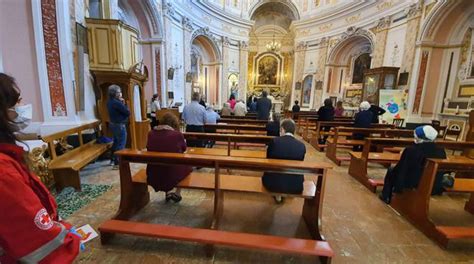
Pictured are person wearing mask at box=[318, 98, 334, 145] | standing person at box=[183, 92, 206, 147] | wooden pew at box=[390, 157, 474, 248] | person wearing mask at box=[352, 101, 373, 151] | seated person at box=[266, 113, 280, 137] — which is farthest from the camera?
person wearing mask at box=[318, 98, 334, 145]

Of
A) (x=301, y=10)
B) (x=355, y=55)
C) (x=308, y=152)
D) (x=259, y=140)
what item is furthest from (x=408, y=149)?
(x=301, y=10)

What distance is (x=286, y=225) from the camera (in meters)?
2.44

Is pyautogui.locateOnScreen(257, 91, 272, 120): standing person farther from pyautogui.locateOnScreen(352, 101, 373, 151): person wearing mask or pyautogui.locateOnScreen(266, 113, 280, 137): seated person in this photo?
pyautogui.locateOnScreen(352, 101, 373, 151): person wearing mask

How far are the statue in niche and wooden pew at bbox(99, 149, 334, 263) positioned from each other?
51.2ft

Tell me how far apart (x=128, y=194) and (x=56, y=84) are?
2.77 m

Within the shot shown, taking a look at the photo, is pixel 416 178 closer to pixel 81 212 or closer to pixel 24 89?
pixel 81 212

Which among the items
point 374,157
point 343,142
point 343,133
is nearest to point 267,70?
point 343,133

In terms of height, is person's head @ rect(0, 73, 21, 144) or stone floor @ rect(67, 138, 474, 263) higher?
person's head @ rect(0, 73, 21, 144)

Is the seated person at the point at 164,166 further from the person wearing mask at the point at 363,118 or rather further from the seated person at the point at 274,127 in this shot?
the person wearing mask at the point at 363,118

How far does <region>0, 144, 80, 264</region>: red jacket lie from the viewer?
2.51 ft

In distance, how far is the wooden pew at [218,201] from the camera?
1.73 metres

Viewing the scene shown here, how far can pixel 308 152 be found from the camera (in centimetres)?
560

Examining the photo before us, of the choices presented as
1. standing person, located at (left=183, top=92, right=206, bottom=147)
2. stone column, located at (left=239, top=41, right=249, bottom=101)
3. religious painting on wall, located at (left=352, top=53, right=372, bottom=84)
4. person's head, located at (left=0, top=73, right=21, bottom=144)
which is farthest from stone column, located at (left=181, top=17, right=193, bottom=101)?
person's head, located at (left=0, top=73, right=21, bottom=144)

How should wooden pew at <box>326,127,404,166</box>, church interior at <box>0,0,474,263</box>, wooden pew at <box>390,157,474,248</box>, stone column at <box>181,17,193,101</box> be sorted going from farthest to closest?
stone column at <box>181,17,193,101</box>, wooden pew at <box>326,127,404,166</box>, wooden pew at <box>390,157,474,248</box>, church interior at <box>0,0,474,263</box>
